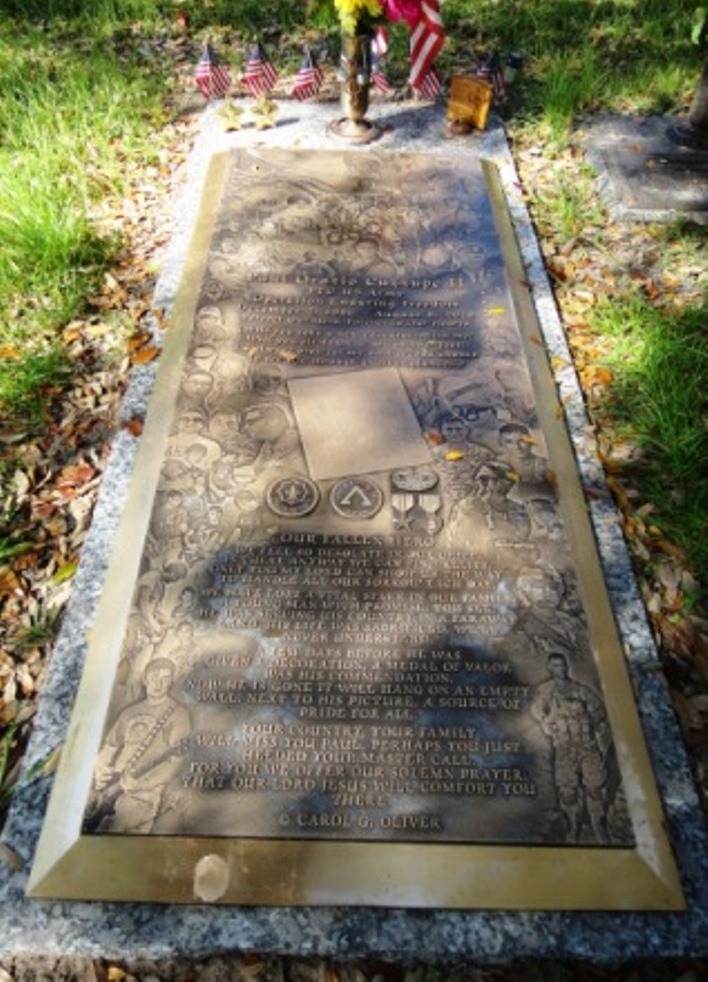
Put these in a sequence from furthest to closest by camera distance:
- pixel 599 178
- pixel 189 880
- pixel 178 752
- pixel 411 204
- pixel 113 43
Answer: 1. pixel 113 43
2. pixel 599 178
3. pixel 411 204
4. pixel 178 752
5. pixel 189 880

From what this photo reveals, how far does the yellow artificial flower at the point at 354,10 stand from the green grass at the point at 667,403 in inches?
74.9

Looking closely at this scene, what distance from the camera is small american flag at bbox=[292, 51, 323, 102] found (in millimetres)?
4855

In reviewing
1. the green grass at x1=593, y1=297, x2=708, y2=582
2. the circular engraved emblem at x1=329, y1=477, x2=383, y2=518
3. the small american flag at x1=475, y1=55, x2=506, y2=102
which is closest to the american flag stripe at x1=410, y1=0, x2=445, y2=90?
the small american flag at x1=475, y1=55, x2=506, y2=102

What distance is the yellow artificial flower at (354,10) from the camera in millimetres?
3895

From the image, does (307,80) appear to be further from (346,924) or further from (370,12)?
(346,924)

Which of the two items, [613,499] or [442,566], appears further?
[613,499]

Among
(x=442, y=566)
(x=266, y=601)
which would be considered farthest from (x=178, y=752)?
(x=442, y=566)

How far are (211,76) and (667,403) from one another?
11.6 feet

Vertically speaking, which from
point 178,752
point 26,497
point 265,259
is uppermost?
point 265,259

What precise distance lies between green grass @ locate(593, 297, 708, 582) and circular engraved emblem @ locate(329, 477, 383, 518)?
1.12 meters

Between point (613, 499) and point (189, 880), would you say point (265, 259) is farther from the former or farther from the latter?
point (189, 880)

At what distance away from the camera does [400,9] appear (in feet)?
13.3

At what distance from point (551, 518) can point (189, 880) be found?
5.06 feet

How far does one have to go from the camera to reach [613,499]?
2.94 m
